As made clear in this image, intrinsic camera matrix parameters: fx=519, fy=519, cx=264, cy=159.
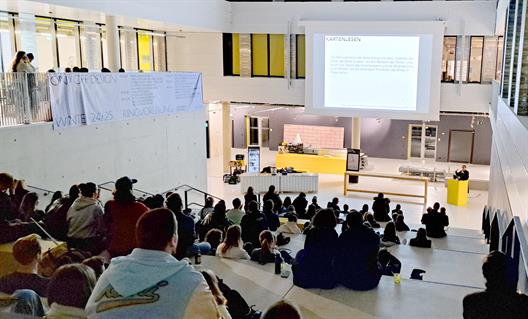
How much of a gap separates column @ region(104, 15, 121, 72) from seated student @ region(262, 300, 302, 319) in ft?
49.2

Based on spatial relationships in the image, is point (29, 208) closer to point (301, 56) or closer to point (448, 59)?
point (301, 56)

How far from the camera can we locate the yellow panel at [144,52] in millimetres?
21641

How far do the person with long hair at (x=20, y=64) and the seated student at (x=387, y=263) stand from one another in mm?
8239

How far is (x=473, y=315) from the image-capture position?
3908 mm

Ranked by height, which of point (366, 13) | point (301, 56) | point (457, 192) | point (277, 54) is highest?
point (366, 13)

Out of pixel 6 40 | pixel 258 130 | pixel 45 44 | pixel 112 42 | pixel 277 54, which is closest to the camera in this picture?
pixel 6 40

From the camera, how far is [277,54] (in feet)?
73.1

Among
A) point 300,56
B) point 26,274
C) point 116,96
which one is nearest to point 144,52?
point 300,56

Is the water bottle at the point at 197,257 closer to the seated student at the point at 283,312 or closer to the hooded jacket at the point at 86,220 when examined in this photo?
the hooded jacket at the point at 86,220

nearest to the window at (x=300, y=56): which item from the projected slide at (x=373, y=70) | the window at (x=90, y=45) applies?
the projected slide at (x=373, y=70)

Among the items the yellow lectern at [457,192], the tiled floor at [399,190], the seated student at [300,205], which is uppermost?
the seated student at [300,205]

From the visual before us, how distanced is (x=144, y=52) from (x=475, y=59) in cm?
1316

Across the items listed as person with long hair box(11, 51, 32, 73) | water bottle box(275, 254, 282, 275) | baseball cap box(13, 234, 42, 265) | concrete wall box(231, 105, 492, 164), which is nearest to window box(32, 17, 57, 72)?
person with long hair box(11, 51, 32, 73)

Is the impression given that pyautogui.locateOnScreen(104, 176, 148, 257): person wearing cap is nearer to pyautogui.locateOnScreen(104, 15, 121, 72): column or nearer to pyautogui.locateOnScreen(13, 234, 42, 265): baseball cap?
pyautogui.locateOnScreen(13, 234, 42, 265): baseball cap
